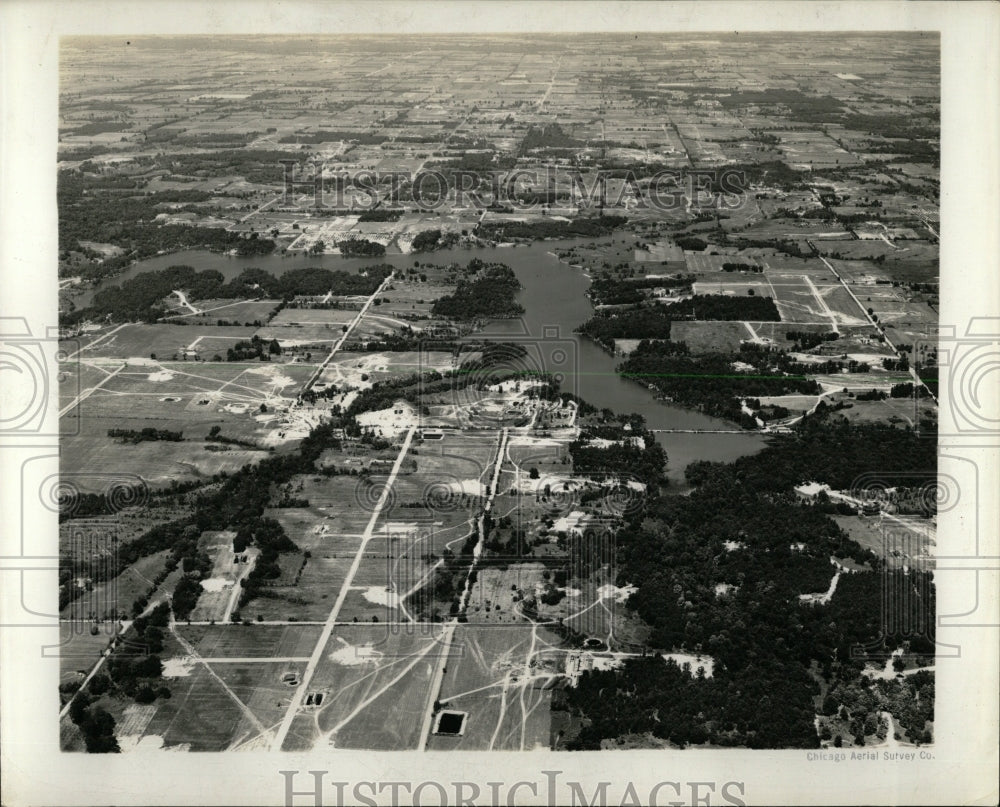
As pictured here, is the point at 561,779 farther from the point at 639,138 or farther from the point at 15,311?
the point at 639,138

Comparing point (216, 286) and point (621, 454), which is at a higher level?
point (216, 286)

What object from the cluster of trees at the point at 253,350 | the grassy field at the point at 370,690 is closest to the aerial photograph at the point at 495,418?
the grassy field at the point at 370,690

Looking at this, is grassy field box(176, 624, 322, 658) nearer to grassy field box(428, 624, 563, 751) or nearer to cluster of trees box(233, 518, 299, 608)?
cluster of trees box(233, 518, 299, 608)

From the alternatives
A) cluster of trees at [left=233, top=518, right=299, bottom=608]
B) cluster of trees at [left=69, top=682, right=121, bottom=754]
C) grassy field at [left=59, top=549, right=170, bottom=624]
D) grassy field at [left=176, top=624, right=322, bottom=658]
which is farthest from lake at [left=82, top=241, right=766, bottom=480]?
cluster of trees at [left=69, top=682, right=121, bottom=754]

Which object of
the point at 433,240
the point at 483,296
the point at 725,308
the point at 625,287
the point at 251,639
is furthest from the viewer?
the point at 433,240

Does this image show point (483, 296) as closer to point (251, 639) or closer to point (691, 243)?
point (691, 243)

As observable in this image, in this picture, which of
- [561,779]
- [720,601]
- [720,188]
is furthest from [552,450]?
[720,188]

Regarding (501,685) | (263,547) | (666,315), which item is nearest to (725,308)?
(666,315)
